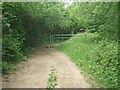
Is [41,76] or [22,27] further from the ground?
[22,27]

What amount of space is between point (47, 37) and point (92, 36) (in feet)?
28.7

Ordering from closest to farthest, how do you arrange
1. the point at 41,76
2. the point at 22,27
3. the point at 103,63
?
the point at 41,76
the point at 103,63
the point at 22,27

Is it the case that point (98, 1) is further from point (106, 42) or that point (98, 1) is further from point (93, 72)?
point (106, 42)

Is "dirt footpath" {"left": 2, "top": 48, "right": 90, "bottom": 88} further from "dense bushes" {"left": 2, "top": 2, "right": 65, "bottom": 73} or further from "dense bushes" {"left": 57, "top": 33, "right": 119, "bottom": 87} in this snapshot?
"dense bushes" {"left": 2, "top": 2, "right": 65, "bottom": 73}

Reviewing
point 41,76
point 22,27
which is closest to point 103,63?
point 41,76

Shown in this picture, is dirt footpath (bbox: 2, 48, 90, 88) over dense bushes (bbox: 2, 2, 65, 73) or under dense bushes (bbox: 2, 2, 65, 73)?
under

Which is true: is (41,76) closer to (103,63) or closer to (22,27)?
(103,63)

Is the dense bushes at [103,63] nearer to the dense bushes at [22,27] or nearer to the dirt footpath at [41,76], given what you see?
the dirt footpath at [41,76]

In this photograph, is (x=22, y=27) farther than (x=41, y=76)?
Yes

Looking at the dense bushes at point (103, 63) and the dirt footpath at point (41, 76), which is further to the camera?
the dense bushes at point (103, 63)

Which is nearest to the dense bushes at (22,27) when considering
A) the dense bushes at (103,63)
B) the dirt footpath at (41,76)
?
the dirt footpath at (41,76)

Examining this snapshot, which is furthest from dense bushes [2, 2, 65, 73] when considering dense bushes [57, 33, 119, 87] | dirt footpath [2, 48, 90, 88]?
dense bushes [57, 33, 119, 87]

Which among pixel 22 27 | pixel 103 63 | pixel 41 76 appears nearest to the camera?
pixel 41 76

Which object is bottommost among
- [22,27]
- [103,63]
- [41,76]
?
[41,76]
